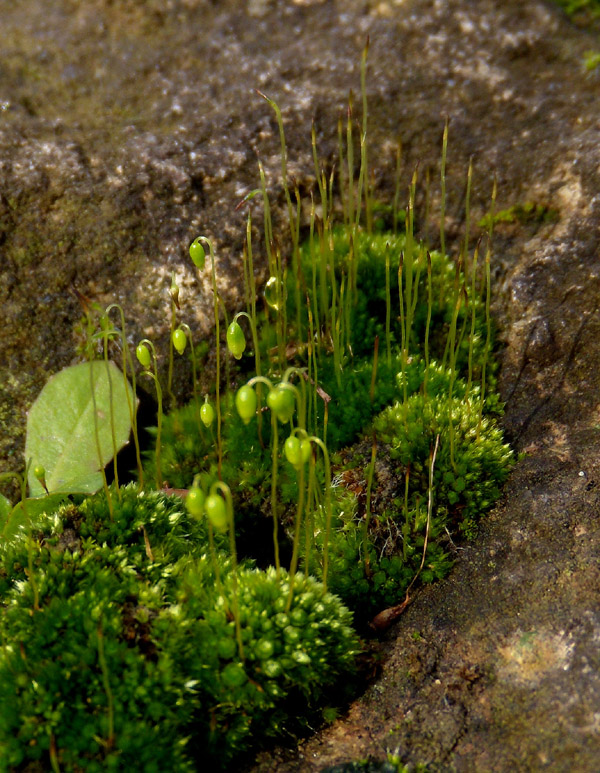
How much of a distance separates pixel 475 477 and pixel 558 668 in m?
0.69

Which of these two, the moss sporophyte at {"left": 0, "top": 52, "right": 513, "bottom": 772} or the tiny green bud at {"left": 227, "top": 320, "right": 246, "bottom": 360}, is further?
the tiny green bud at {"left": 227, "top": 320, "right": 246, "bottom": 360}

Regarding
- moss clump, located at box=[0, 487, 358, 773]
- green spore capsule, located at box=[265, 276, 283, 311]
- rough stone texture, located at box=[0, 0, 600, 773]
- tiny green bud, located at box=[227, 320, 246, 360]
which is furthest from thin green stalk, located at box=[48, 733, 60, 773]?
green spore capsule, located at box=[265, 276, 283, 311]

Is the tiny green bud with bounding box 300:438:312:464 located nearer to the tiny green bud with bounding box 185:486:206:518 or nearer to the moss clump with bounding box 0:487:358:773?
the tiny green bud with bounding box 185:486:206:518

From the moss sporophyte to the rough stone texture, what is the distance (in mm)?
145

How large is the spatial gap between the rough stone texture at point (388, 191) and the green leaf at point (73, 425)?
6.4 inches

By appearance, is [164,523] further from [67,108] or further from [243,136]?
[67,108]

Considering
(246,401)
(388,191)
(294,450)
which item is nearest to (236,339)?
(246,401)

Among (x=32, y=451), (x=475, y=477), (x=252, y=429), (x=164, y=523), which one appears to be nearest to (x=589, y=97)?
(x=475, y=477)

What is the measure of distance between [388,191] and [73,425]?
1.82 m

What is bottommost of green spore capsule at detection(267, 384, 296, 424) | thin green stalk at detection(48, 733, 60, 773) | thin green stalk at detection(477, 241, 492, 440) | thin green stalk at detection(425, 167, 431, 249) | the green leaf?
thin green stalk at detection(48, 733, 60, 773)

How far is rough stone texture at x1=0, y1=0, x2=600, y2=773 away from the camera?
183 centimetres

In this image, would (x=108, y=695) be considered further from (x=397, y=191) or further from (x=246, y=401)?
(x=397, y=191)

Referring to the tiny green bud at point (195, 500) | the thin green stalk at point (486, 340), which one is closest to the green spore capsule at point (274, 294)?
the thin green stalk at point (486, 340)

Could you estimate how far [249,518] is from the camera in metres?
2.50
